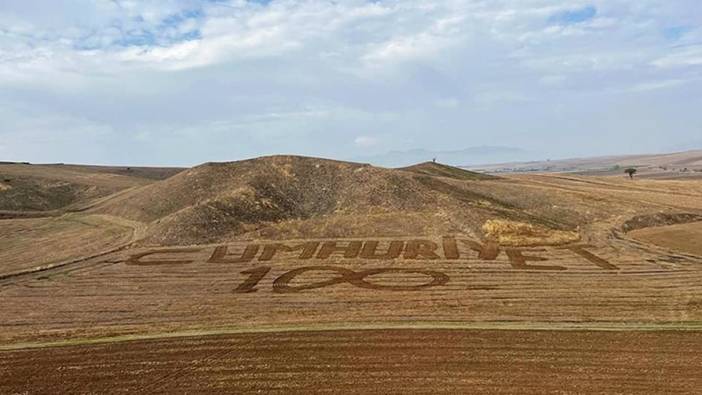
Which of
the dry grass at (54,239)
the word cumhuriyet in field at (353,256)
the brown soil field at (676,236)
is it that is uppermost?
the dry grass at (54,239)

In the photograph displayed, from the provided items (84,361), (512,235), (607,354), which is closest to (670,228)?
(512,235)

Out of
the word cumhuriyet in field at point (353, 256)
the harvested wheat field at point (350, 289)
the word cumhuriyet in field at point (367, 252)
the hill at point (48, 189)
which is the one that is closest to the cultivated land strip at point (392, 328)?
the harvested wheat field at point (350, 289)

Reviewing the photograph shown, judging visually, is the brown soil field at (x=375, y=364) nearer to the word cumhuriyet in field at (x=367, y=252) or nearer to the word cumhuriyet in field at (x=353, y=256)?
the word cumhuriyet in field at (x=353, y=256)

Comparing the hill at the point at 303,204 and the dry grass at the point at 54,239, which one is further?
the hill at the point at 303,204

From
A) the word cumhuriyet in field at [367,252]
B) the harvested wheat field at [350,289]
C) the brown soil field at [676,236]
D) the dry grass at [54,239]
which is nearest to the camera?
the harvested wheat field at [350,289]

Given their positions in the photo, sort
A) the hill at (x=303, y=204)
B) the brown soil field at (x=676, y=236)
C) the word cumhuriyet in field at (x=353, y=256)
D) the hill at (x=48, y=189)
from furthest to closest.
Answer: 1. the hill at (x=48, y=189)
2. the hill at (x=303, y=204)
3. the brown soil field at (x=676, y=236)
4. the word cumhuriyet in field at (x=353, y=256)

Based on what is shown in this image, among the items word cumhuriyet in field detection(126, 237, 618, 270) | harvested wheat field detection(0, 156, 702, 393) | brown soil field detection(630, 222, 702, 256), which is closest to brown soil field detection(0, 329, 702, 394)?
harvested wheat field detection(0, 156, 702, 393)
